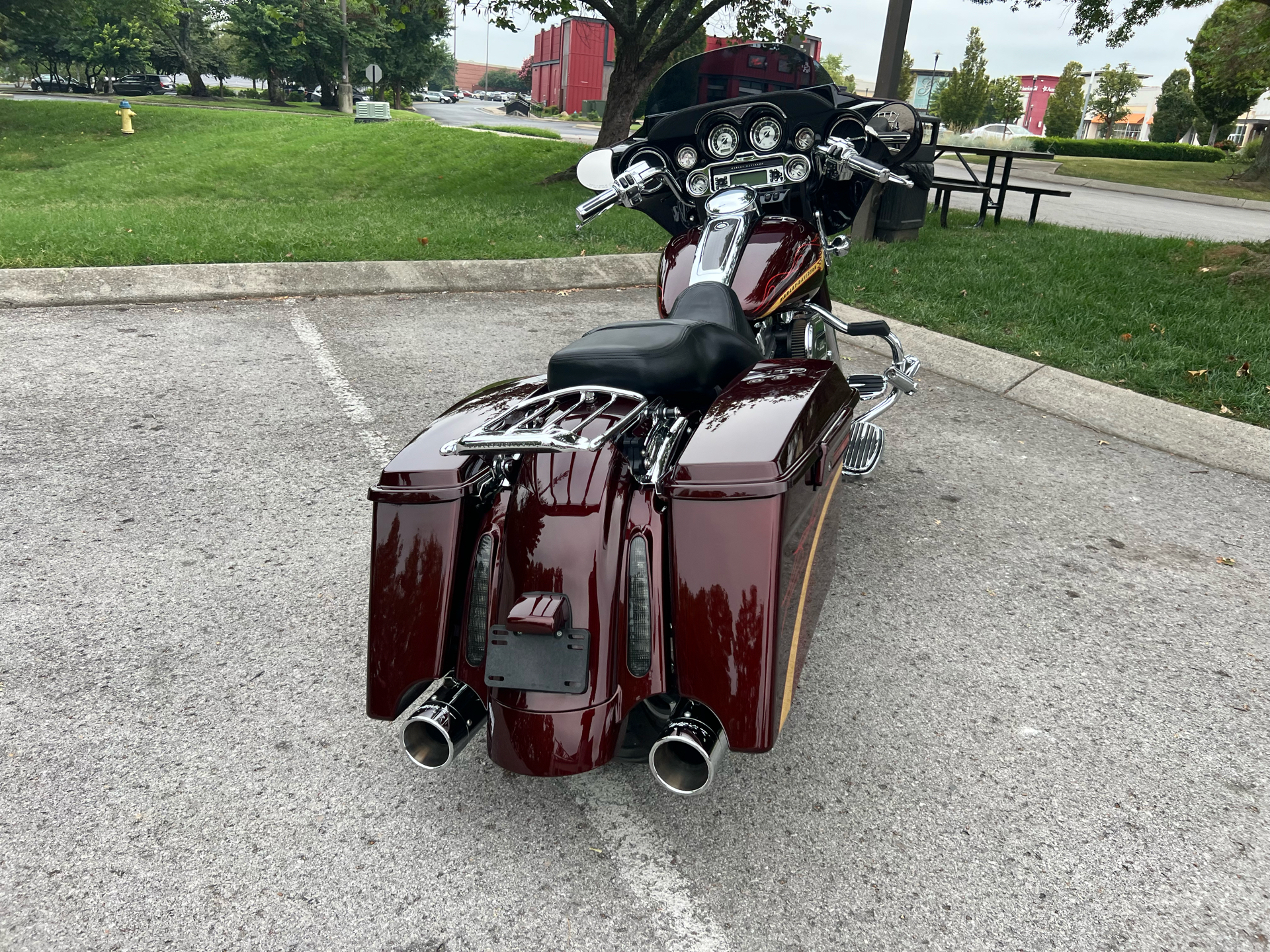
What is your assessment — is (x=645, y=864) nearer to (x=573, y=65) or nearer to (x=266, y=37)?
(x=266, y=37)

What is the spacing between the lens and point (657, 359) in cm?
204

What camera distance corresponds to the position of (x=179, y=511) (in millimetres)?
3562

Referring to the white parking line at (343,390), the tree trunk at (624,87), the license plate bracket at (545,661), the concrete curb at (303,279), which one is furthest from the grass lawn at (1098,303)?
the tree trunk at (624,87)

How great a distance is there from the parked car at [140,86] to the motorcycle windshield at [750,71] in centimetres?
5812

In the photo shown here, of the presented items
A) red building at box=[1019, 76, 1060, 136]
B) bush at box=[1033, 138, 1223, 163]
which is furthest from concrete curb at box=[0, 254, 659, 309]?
red building at box=[1019, 76, 1060, 136]

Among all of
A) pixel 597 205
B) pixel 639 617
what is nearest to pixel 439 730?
pixel 639 617

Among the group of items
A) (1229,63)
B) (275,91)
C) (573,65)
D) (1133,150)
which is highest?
(573,65)

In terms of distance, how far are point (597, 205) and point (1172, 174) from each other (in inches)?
1225

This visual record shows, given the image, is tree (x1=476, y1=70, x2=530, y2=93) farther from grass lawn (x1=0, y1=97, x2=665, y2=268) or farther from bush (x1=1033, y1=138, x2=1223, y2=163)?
grass lawn (x1=0, y1=97, x2=665, y2=268)

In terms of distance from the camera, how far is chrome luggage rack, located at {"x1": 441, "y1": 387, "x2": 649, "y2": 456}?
1.75 meters

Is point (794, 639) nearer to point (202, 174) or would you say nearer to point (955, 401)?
point (955, 401)

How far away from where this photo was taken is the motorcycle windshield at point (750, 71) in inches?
135

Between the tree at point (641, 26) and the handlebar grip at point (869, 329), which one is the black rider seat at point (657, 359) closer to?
the handlebar grip at point (869, 329)

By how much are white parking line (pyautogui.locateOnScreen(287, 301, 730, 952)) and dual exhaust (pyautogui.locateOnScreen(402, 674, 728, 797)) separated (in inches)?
9.4
